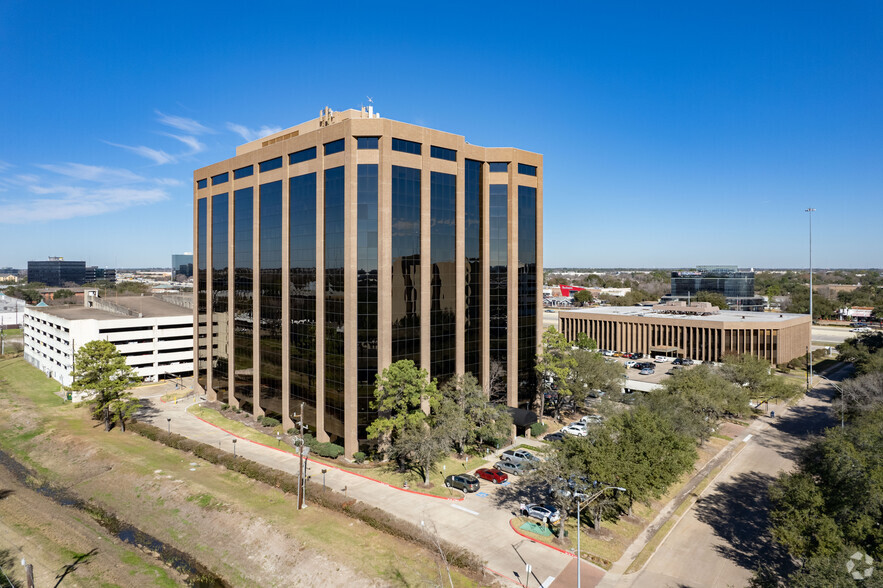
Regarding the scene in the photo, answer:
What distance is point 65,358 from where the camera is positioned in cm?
8825

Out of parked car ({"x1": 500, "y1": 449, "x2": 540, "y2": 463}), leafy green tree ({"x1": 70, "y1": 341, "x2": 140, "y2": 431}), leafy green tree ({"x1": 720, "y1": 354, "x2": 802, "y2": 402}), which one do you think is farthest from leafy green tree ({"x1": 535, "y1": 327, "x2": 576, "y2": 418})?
leafy green tree ({"x1": 70, "y1": 341, "x2": 140, "y2": 431})

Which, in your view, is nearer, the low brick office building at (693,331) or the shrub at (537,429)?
the shrub at (537,429)

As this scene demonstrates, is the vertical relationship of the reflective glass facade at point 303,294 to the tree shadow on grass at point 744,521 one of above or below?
above

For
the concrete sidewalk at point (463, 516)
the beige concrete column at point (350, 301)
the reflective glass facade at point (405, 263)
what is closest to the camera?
the concrete sidewalk at point (463, 516)

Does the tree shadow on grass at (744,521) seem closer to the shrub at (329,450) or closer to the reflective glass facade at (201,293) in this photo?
the shrub at (329,450)

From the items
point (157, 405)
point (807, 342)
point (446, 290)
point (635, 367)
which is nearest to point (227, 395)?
point (157, 405)

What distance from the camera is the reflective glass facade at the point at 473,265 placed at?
203 feet

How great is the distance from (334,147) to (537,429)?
142 ft

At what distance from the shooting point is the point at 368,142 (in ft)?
177

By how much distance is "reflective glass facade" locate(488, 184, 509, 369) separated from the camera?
64.4 m

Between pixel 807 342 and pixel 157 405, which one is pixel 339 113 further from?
pixel 807 342

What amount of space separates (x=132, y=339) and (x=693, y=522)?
9412 cm

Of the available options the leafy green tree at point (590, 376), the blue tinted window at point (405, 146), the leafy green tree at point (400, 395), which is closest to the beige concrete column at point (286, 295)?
the leafy green tree at point (400, 395)

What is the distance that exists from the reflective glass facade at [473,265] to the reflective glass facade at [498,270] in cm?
185
